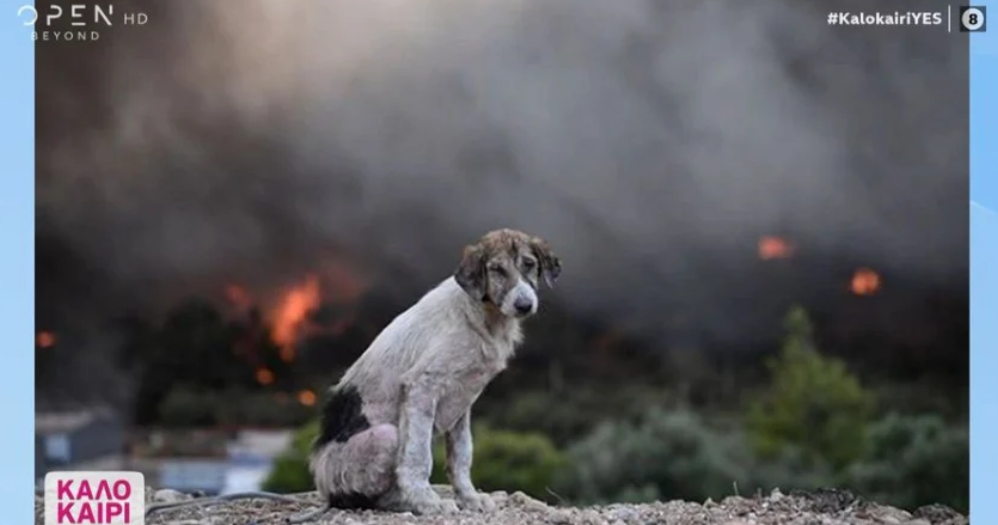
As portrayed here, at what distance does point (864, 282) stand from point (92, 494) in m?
2.72

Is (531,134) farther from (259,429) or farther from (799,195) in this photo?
(259,429)

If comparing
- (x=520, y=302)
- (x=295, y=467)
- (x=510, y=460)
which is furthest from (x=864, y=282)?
(x=295, y=467)

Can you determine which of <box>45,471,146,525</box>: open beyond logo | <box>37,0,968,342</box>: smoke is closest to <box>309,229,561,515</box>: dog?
<box>37,0,968,342</box>: smoke

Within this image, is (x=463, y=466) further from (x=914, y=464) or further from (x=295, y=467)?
(x=914, y=464)

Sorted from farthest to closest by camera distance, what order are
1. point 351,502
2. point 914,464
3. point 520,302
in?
point 914,464, point 351,502, point 520,302

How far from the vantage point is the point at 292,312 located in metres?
6.74

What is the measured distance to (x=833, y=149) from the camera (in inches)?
263

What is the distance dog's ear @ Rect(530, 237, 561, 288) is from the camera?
647 cm

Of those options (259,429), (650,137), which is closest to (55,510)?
(259,429)

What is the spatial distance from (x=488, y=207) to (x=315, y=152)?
0.62 metres

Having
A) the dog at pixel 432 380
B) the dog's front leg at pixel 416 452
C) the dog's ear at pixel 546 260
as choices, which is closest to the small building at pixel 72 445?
the dog at pixel 432 380

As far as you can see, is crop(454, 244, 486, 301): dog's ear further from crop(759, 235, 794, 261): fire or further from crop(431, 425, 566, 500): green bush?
crop(759, 235, 794, 261): fire

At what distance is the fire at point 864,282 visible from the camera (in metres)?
6.71

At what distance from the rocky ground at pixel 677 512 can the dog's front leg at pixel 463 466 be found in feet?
0.20
